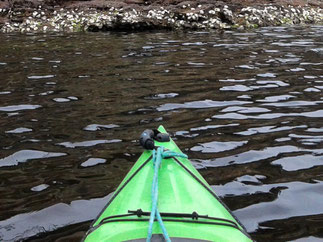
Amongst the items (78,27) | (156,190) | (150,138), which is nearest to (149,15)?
A: (78,27)

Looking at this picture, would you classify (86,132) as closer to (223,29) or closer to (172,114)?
(172,114)

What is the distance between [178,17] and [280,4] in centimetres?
518

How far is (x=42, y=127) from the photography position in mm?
5840

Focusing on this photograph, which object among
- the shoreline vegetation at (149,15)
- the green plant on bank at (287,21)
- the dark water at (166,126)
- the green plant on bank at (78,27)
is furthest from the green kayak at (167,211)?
the green plant on bank at (287,21)

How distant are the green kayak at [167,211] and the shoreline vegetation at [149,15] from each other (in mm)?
14421

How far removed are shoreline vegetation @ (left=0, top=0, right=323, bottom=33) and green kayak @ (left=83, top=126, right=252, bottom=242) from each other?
47.3 feet

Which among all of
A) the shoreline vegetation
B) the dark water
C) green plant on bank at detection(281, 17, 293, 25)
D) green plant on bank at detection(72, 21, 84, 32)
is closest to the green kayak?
the dark water

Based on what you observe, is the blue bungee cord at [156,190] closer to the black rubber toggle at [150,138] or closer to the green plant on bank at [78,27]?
the black rubber toggle at [150,138]

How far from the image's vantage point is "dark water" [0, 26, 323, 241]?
3678 millimetres

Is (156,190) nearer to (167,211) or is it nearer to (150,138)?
(167,211)

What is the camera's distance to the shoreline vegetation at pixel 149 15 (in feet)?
55.3

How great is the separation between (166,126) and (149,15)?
484 inches

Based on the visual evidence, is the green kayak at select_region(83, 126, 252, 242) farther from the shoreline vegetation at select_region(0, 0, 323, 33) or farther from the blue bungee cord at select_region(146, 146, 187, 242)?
the shoreline vegetation at select_region(0, 0, 323, 33)

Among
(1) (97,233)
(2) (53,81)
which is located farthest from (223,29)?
(1) (97,233)
